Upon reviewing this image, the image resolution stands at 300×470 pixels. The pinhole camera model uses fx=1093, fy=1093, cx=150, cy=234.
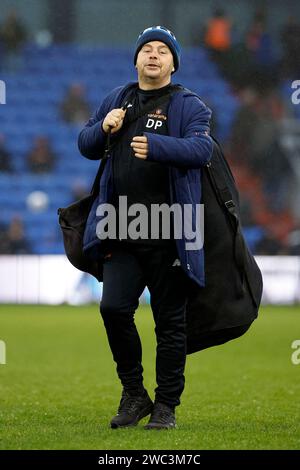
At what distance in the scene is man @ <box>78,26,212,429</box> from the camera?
546 centimetres

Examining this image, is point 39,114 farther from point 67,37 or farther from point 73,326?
point 73,326

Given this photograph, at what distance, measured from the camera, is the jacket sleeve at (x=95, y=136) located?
546 centimetres

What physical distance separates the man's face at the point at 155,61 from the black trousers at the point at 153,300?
848 millimetres

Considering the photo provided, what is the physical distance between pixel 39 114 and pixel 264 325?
9.57m

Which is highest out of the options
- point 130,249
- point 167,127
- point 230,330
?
point 167,127

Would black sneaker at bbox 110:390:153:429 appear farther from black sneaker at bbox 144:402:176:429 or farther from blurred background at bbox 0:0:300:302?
blurred background at bbox 0:0:300:302

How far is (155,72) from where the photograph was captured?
18.0 feet

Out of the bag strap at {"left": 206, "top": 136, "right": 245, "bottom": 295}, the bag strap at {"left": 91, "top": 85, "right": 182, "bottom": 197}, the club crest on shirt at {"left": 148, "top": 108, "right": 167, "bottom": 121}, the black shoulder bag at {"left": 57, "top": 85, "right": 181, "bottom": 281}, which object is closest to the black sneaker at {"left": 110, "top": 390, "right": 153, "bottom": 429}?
the black shoulder bag at {"left": 57, "top": 85, "right": 181, "bottom": 281}

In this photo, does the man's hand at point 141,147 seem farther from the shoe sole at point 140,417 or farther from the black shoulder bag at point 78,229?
the shoe sole at point 140,417

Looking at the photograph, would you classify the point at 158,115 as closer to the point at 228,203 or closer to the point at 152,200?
the point at 152,200

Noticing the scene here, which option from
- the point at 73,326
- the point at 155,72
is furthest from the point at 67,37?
the point at 155,72

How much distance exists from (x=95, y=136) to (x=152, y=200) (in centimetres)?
43

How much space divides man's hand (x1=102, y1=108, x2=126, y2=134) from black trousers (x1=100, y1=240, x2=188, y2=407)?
603mm

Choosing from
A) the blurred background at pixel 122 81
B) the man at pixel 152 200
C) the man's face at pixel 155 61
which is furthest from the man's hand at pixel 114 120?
the blurred background at pixel 122 81
